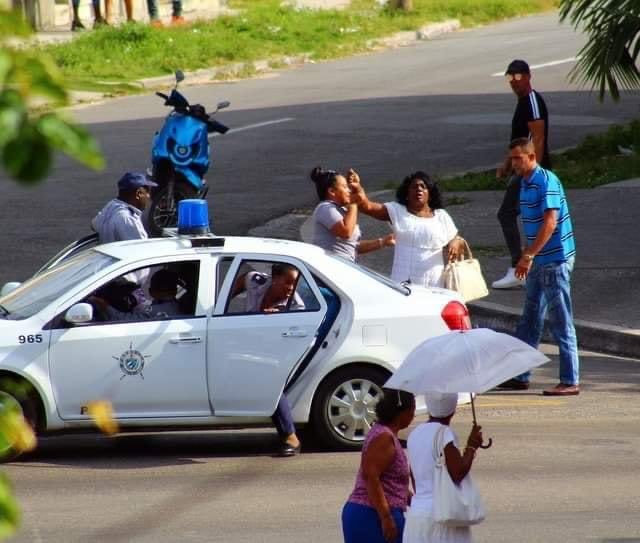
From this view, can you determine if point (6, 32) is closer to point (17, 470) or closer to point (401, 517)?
point (401, 517)

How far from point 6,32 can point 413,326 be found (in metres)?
7.52

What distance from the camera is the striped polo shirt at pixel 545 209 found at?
10445 mm

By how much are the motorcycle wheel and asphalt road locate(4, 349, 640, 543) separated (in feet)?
15.3

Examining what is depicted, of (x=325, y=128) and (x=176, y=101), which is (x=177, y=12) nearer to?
(x=325, y=128)

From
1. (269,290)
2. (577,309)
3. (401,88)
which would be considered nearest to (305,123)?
(401,88)

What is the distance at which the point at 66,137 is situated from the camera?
69.8 inches

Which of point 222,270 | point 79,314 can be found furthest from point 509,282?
point 79,314

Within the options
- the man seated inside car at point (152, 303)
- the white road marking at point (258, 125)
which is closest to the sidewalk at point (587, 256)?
the man seated inside car at point (152, 303)

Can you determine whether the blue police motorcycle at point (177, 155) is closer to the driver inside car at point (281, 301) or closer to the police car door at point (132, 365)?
the driver inside car at point (281, 301)

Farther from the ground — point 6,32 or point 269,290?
point 6,32

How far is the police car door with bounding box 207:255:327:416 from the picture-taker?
8.91m

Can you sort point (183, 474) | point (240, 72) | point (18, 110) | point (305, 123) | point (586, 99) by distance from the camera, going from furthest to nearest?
point (240, 72)
point (586, 99)
point (305, 123)
point (183, 474)
point (18, 110)

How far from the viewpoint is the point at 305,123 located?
23.5m

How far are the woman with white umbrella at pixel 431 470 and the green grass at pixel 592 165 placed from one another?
1307 centimetres
